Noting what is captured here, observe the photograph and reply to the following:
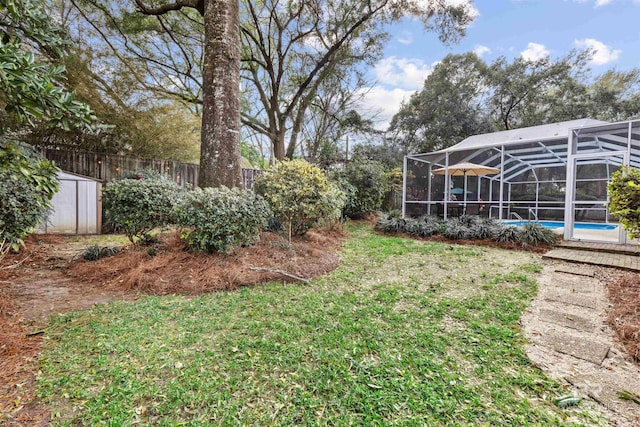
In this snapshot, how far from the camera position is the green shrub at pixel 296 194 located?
17.0 ft

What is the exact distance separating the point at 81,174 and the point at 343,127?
1082cm

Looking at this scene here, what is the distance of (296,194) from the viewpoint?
17.1ft

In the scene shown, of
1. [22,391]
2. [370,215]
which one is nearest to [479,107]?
[370,215]

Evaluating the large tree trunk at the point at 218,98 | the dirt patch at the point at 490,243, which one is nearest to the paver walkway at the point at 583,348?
the dirt patch at the point at 490,243

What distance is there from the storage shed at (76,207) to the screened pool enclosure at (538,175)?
364 inches

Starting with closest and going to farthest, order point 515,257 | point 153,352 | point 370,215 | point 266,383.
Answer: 1. point 266,383
2. point 153,352
3. point 515,257
4. point 370,215

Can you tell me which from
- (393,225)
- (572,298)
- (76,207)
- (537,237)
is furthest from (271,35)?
(572,298)

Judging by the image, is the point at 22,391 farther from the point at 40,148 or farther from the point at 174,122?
the point at 174,122

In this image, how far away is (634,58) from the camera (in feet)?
43.3

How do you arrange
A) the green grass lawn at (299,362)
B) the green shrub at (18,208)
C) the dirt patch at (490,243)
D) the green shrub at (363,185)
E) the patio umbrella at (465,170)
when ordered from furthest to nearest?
the green shrub at (363,185)
the patio umbrella at (465,170)
the dirt patch at (490,243)
the green shrub at (18,208)
the green grass lawn at (299,362)

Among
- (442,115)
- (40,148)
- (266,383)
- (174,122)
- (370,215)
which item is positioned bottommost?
(266,383)

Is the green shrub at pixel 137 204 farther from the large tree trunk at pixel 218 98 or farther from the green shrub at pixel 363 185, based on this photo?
the green shrub at pixel 363 185

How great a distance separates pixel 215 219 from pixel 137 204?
161 cm

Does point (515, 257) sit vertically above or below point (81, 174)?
below
